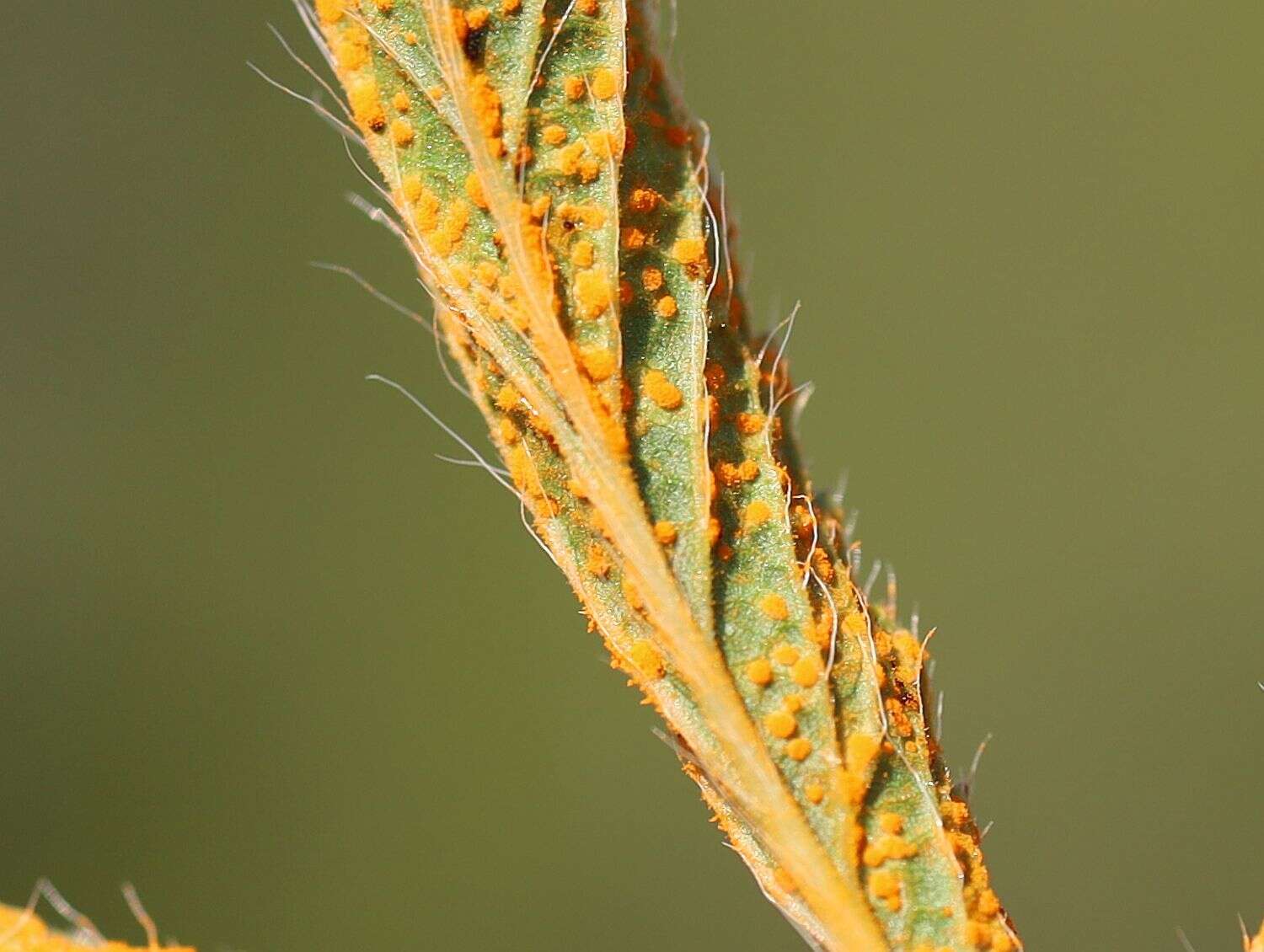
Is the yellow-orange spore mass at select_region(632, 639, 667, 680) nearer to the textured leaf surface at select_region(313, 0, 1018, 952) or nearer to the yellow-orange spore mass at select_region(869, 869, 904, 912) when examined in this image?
the textured leaf surface at select_region(313, 0, 1018, 952)

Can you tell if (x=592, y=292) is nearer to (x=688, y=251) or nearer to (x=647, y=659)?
(x=688, y=251)

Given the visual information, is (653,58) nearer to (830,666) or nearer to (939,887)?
(830,666)

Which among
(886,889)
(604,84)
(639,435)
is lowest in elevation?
(886,889)

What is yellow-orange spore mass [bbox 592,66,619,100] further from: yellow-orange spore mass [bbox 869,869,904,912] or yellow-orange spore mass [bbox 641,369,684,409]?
yellow-orange spore mass [bbox 869,869,904,912]

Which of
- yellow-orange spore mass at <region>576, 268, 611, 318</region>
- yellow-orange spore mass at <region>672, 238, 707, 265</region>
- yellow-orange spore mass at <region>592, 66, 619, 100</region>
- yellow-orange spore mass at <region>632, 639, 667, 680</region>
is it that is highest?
yellow-orange spore mass at <region>592, 66, 619, 100</region>

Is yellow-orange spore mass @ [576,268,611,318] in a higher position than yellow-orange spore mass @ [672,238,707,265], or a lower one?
lower

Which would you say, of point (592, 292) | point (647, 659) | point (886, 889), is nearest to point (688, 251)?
point (592, 292)

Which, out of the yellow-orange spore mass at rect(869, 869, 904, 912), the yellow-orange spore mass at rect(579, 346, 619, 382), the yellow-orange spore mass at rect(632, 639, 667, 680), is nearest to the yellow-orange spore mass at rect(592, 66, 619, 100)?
the yellow-orange spore mass at rect(579, 346, 619, 382)

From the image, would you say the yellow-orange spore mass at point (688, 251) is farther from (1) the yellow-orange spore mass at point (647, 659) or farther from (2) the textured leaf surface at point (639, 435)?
(1) the yellow-orange spore mass at point (647, 659)

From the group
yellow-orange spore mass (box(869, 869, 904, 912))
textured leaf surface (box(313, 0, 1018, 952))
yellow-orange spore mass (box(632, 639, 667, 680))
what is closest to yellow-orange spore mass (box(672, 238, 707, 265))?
textured leaf surface (box(313, 0, 1018, 952))
